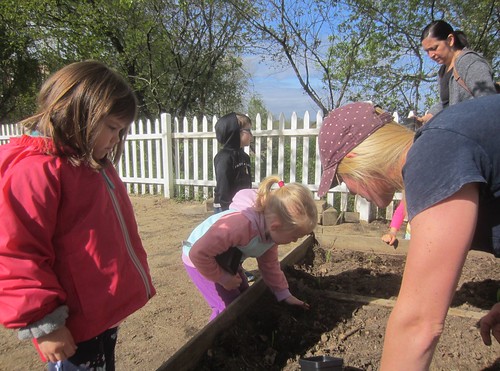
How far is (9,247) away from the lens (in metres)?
1.19

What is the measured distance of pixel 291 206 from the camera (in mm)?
2141

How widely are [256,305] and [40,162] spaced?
1660 mm

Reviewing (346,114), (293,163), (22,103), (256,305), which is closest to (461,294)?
(256,305)

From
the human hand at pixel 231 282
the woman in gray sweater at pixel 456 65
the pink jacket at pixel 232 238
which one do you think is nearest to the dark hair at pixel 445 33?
the woman in gray sweater at pixel 456 65

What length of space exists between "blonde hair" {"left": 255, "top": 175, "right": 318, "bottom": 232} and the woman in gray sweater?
1591mm

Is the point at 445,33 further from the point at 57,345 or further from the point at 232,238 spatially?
the point at 57,345

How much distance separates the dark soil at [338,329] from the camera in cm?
204

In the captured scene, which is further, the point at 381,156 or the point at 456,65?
the point at 456,65

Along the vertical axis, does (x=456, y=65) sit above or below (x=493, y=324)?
above

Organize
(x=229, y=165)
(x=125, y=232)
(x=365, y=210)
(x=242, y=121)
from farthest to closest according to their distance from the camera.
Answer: (x=365, y=210) < (x=242, y=121) < (x=229, y=165) < (x=125, y=232)

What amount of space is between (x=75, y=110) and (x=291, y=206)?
1.19 m

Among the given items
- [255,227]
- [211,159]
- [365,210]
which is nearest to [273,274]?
[255,227]

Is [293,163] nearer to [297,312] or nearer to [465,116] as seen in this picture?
[297,312]

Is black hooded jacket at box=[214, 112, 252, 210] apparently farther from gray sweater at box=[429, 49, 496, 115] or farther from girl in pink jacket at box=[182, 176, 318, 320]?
gray sweater at box=[429, 49, 496, 115]
